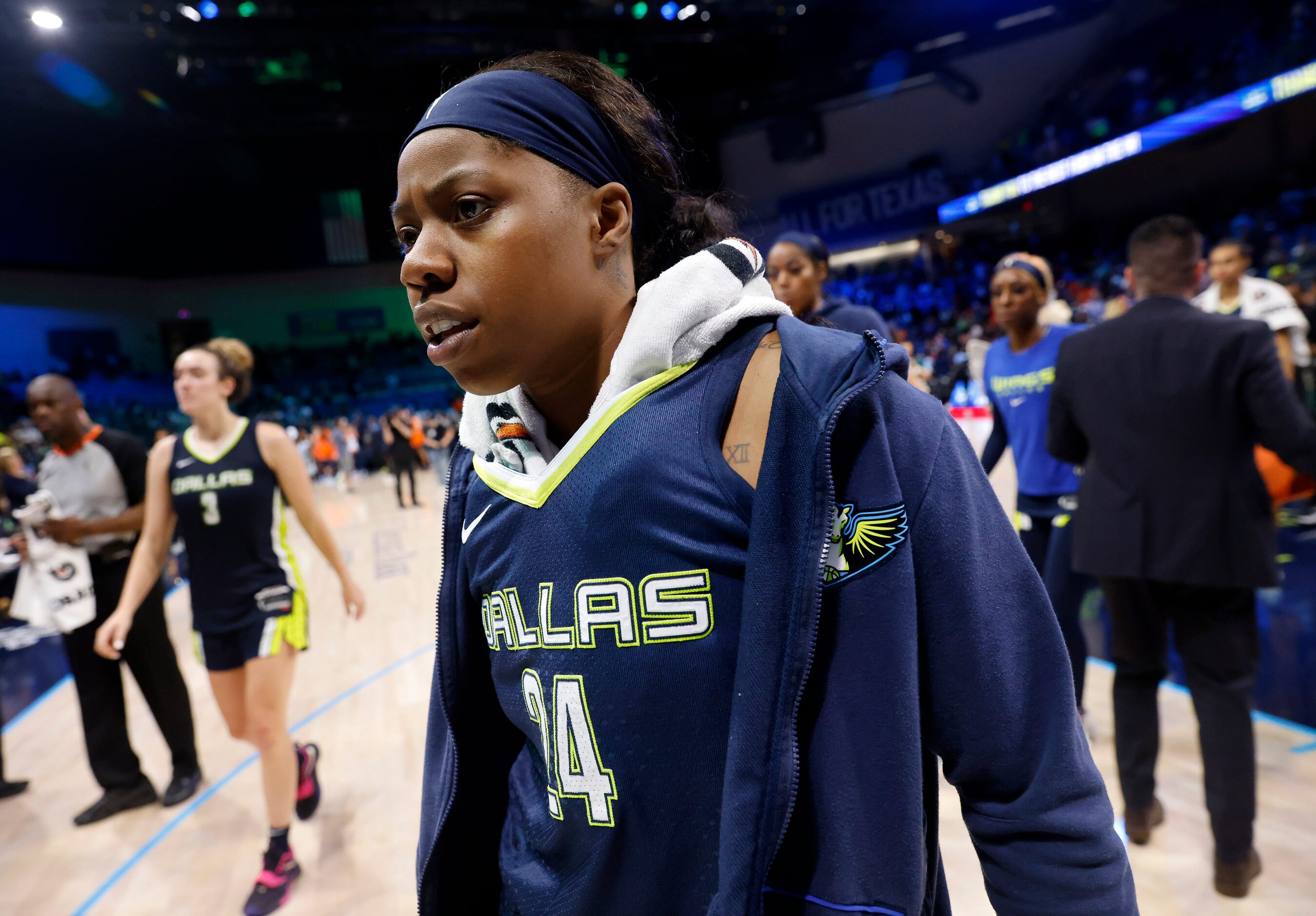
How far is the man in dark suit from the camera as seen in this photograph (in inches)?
78.2

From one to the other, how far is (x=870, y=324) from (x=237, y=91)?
36.7 ft

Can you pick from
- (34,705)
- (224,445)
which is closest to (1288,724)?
(224,445)

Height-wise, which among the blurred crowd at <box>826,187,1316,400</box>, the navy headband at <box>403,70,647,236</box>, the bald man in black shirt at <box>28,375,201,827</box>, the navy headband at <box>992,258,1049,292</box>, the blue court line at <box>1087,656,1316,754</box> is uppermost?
the blurred crowd at <box>826,187,1316,400</box>

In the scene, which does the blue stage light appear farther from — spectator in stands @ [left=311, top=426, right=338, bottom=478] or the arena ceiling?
spectator in stands @ [left=311, top=426, right=338, bottom=478]

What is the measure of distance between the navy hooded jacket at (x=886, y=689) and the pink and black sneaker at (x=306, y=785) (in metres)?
2.93

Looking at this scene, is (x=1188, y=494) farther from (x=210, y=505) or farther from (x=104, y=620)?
(x=104, y=620)

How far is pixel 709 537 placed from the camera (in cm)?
71

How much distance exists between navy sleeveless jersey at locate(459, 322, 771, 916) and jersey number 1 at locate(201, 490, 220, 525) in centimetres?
226

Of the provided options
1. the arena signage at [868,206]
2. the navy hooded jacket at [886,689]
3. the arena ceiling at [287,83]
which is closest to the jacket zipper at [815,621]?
the navy hooded jacket at [886,689]

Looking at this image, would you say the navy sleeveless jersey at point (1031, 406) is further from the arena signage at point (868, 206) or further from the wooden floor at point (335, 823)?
the arena signage at point (868, 206)

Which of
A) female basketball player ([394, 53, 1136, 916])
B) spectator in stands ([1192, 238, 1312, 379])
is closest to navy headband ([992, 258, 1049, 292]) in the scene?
spectator in stands ([1192, 238, 1312, 379])

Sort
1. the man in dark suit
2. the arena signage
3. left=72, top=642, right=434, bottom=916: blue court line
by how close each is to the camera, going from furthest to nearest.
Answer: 1. the arena signage
2. left=72, top=642, right=434, bottom=916: blue court line
3. the man in dark suit

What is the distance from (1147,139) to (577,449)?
1172 centimetres

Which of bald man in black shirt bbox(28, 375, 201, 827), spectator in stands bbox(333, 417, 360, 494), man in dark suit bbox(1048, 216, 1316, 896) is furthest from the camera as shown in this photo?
spectator in stands bbox(333, 417, 360, 494)
